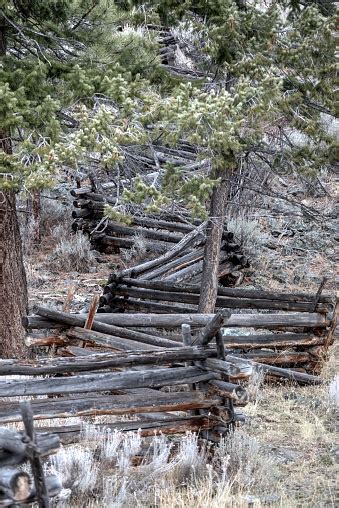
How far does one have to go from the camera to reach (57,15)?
834 cm

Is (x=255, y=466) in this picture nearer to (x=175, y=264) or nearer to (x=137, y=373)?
(x=137, y=373)

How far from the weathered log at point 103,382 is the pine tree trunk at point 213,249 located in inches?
134

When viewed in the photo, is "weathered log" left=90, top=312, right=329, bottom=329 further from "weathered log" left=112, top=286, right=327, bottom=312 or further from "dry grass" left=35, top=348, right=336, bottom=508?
"dry grass" left=35, top=348, right=336, bottom=508

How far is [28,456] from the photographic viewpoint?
4332 mm

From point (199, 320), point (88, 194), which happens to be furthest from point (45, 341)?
point (88, 194)

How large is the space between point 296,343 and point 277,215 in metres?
7.78

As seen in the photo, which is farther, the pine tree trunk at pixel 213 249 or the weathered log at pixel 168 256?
the weathered log at pixel 168 256

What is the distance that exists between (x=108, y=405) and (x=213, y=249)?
169 inches

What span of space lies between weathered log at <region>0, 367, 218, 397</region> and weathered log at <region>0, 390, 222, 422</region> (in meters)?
0.10

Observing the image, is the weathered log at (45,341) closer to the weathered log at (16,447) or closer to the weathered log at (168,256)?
the weathered log at (168,256)

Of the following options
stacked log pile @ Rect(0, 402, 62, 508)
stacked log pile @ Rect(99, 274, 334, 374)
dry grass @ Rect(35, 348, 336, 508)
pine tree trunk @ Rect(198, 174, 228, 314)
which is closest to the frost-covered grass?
dry grass @ Rect(35, 348, 336, 508)

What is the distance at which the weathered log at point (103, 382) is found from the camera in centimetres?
577

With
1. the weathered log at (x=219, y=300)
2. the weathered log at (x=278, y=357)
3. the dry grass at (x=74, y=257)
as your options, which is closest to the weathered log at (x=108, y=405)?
the weathered log at (x=278, y=357)

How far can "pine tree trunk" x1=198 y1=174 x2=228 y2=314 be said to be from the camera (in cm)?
979
